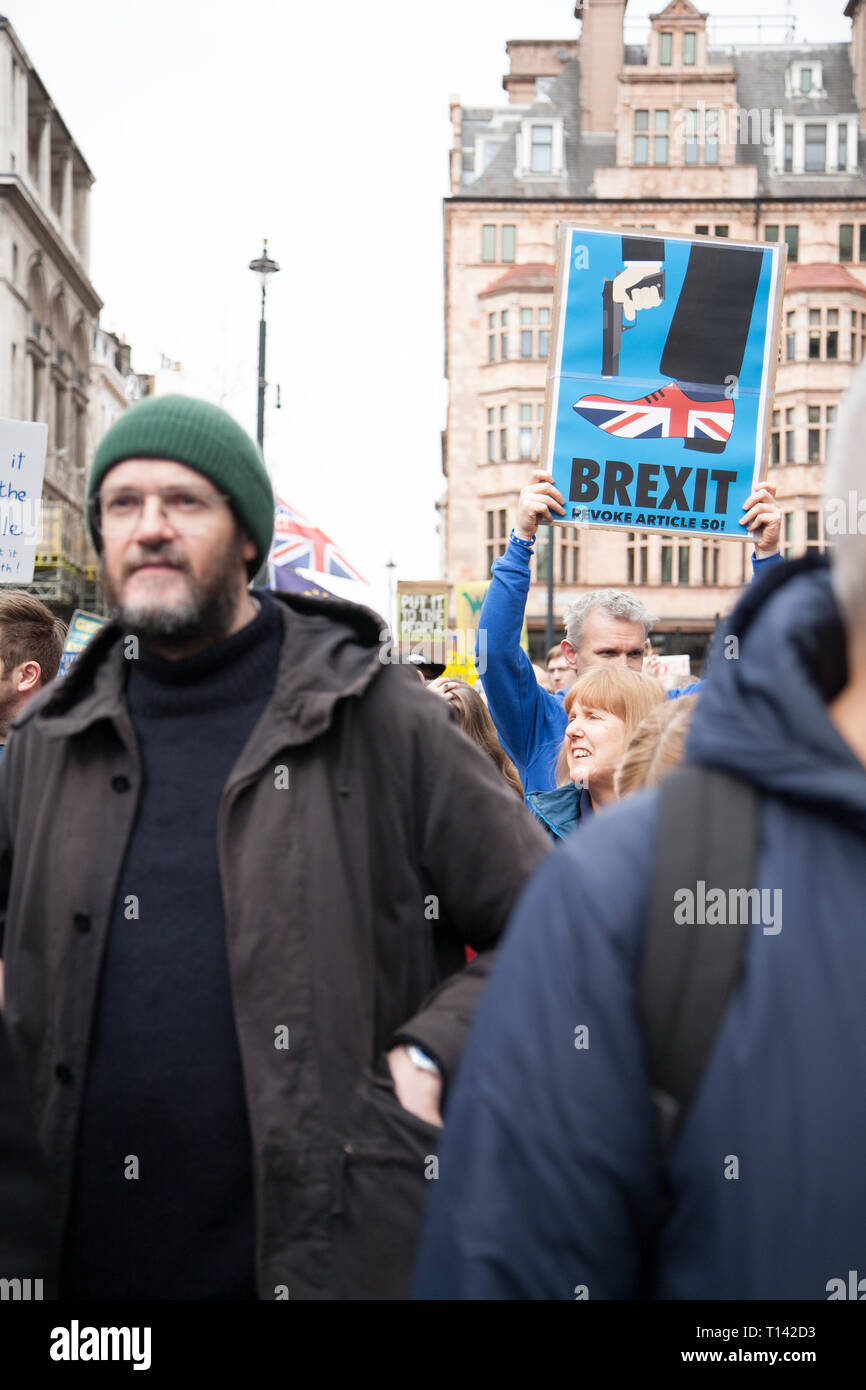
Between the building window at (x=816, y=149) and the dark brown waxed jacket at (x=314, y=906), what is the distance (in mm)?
53695

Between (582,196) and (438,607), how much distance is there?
36.3 metres

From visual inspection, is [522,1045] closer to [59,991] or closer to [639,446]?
[59,991]

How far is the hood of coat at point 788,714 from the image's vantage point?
1.42m

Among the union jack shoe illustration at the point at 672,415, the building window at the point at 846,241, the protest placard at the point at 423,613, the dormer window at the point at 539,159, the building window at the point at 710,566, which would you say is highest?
the dormer window at the point at 539,159

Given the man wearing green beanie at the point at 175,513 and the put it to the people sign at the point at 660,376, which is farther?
the put it to the people sign at the point at 660,376

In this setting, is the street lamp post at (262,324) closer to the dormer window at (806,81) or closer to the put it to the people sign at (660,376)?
the put it to the people sign at (660,376)

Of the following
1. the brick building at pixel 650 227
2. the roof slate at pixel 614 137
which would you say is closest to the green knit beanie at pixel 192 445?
the brick building at pixel 650 227

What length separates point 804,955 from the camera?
144cm

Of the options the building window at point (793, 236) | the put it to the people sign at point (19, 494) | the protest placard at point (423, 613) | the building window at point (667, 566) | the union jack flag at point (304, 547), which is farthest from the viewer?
the building window at point (793, 236)

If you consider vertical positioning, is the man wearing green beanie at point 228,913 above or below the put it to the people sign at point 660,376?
below

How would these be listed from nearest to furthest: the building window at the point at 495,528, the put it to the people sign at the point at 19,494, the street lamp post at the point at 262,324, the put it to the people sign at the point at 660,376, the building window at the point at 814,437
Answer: the put it to the people sign at the point at 660,376 → the put it to the people sign at the point at 19,494 → the street lamp post at the point at 262,324 → the building window at the point at 814,437 → the building window at the point at 495,528

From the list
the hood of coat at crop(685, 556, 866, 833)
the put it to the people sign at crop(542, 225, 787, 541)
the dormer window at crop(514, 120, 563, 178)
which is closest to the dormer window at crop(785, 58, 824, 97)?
the dormer window at crop(514, 120, 563, 178)

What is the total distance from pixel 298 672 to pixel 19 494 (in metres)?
5.56
